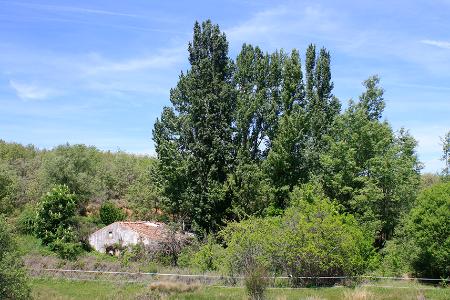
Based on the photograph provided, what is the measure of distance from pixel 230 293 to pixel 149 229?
20.1 metres

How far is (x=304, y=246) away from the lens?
24.5 meters

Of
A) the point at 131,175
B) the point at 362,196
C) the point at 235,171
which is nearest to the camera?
the point at 362,196

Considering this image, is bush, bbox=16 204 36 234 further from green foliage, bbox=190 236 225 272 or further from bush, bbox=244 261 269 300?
bush, bbox=244 261 269 300

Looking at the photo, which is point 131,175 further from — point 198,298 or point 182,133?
point 198,298

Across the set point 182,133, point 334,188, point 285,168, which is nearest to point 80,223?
point 182,133

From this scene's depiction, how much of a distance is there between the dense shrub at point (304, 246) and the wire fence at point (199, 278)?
0.35 metres

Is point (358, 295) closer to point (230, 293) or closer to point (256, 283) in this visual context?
point (256, 283)

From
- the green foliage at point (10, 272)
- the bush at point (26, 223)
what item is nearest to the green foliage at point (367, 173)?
the green foliage at point (10, 272)

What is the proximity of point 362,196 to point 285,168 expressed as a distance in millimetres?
6182

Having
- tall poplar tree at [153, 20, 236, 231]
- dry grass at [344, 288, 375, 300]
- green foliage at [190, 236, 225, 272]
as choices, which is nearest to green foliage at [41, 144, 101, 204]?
tall poplar tree at [153, 20, 236, 231]

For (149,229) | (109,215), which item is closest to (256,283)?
(149,229)

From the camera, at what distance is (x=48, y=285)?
92.2 ft

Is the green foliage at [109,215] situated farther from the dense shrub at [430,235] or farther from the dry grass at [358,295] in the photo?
the dry grass at [358,295]

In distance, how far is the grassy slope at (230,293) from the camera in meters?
20.5
